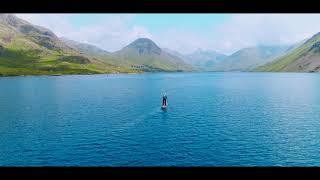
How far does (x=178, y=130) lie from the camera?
275 feet
